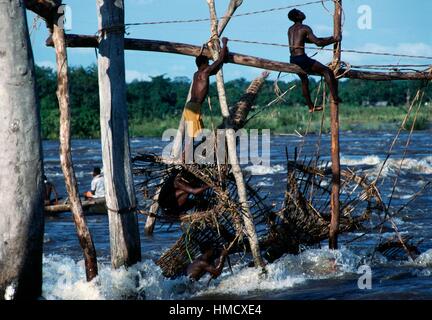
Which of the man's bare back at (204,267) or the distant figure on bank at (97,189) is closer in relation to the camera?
the man's bare back at (204,267)

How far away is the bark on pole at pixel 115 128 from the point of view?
795 centimetres

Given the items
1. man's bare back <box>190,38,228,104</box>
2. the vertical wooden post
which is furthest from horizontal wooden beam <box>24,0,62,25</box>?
the vertical wooden post

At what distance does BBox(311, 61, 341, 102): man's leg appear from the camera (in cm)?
900

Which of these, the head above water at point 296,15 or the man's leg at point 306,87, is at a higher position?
the head above water at point 296,15

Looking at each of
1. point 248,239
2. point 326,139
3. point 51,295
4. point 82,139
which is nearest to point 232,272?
point 248,239

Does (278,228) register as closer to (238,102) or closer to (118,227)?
(238,102)

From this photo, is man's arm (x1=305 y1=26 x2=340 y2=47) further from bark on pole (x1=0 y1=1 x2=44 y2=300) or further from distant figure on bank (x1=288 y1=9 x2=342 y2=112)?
bark on pole (x1=0 y1=1 x2=44 y2=300)

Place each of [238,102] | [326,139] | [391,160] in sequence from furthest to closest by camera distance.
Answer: [326,139], [391,160], [238,102]

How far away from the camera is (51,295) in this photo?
7.97 metres

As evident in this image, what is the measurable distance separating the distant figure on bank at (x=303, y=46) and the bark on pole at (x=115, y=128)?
1.96m

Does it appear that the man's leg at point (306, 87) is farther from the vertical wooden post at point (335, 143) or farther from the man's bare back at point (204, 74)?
the man's bare back at point (204, 74)

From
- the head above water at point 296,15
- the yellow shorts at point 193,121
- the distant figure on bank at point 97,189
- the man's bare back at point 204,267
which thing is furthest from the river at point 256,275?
the head above water at point 296,15

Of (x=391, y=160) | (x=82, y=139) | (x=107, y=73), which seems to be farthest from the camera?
(x=82, y=139)
